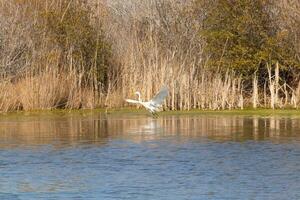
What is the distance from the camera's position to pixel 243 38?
24.0 m

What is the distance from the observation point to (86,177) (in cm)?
1150

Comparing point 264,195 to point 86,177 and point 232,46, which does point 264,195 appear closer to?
point 86,177

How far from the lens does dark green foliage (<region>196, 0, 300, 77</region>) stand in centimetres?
2358

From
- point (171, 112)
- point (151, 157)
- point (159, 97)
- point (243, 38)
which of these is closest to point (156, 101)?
point (159, 97)

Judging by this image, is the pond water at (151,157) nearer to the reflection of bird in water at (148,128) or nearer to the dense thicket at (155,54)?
the reflection of bird in water at (148,128)

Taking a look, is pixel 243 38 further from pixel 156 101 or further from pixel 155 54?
pixel 156 101

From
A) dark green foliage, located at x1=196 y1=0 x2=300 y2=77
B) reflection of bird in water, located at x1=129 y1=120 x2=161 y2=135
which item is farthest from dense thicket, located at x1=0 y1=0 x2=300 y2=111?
reflection of bird in water, located at x1=129 y1=120 x2=161 y2=135

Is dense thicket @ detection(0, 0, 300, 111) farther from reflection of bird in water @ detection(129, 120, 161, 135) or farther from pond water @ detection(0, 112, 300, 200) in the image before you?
reflection of bird in water @ detection(129, 120, 161, 135)

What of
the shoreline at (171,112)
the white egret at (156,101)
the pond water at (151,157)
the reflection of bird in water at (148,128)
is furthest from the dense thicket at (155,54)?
the reflection of bird in water at (148,128)

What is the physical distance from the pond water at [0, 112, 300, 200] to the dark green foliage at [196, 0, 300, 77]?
364 cm

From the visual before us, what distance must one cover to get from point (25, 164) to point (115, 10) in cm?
1495

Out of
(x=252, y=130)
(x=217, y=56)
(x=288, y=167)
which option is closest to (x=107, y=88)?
(x=217, y=56)

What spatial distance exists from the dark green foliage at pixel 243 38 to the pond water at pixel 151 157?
364 centimetres

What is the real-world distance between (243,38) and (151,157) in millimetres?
11325
